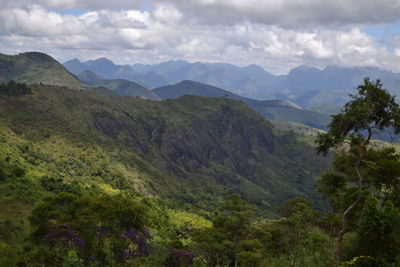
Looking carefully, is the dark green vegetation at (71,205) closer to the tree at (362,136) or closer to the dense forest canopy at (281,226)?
the dense forest canopy at (281,226)

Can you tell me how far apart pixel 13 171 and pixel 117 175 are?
2987 inches

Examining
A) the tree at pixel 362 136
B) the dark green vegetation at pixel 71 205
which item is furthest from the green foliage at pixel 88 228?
the tree at pixel 362 136

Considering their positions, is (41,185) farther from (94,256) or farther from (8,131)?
(8,131)

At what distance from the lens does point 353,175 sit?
118 feet

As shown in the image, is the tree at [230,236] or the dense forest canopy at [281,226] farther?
the tree at [230,236]

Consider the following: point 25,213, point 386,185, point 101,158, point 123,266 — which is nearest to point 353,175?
point 386,185

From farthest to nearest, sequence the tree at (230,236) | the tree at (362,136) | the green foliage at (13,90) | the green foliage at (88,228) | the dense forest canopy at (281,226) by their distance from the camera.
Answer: the green foliage at (13,90)
the green foliage at (88,228)
the tree at (230,236)
the tree at (362,136)
the dense forest canopy at (281,226)

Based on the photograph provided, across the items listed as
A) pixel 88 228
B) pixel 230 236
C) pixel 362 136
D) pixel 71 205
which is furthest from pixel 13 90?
pixel 362 136

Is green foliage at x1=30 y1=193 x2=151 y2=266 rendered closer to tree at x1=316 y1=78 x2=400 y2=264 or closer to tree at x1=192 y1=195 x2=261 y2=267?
tree at x1=192 y1=195 x2=261 y2=267

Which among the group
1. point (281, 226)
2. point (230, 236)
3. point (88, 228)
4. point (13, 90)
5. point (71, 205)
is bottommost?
point (88, 228)

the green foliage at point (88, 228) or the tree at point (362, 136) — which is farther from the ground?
the tree at point (362, 136)

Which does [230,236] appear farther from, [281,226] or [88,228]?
[88,228]

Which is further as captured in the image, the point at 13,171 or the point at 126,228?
the point at 13,171

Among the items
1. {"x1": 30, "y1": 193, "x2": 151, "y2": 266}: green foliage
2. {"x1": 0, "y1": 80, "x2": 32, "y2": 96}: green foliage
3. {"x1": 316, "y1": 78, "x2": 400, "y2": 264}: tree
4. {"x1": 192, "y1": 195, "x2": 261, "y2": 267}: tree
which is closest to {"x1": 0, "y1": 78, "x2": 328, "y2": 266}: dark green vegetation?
{"x1": 30, "y1": 193, "x2": 151, "y2": 266}: green foliage
